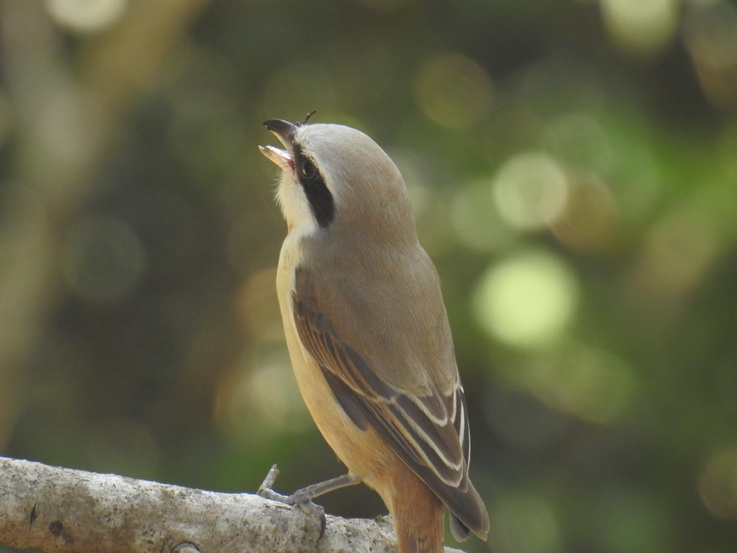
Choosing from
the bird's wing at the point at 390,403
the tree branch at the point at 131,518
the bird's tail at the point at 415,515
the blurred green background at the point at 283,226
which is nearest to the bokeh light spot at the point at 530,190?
the blurred green background at the point at 283,226

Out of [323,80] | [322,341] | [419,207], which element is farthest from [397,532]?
[323,80]

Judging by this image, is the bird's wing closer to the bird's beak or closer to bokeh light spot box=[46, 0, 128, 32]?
the bird's beak

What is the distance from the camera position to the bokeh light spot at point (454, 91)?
570cm

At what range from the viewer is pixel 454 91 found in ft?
19.1

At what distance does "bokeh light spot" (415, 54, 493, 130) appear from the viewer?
18.7 ft

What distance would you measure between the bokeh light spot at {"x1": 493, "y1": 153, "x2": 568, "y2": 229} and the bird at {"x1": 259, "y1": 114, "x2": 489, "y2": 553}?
1610mm

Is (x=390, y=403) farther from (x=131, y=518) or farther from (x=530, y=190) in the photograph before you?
(x=530, y=190)

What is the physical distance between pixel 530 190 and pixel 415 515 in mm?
2499

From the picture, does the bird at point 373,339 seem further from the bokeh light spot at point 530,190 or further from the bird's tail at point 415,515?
the bokeh light spot at point 530,190

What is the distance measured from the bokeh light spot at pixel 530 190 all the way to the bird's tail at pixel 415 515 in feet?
7.11

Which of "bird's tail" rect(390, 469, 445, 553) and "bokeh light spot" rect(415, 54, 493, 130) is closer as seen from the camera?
"bird's tail" rect(390, 469, 445, 553)

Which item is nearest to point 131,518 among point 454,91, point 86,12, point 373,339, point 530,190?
point 373,339

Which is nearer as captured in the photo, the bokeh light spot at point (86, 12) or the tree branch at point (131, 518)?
the tree branch at point (131, 518)

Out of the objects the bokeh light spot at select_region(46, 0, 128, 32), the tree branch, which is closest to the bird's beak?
the tree branch
